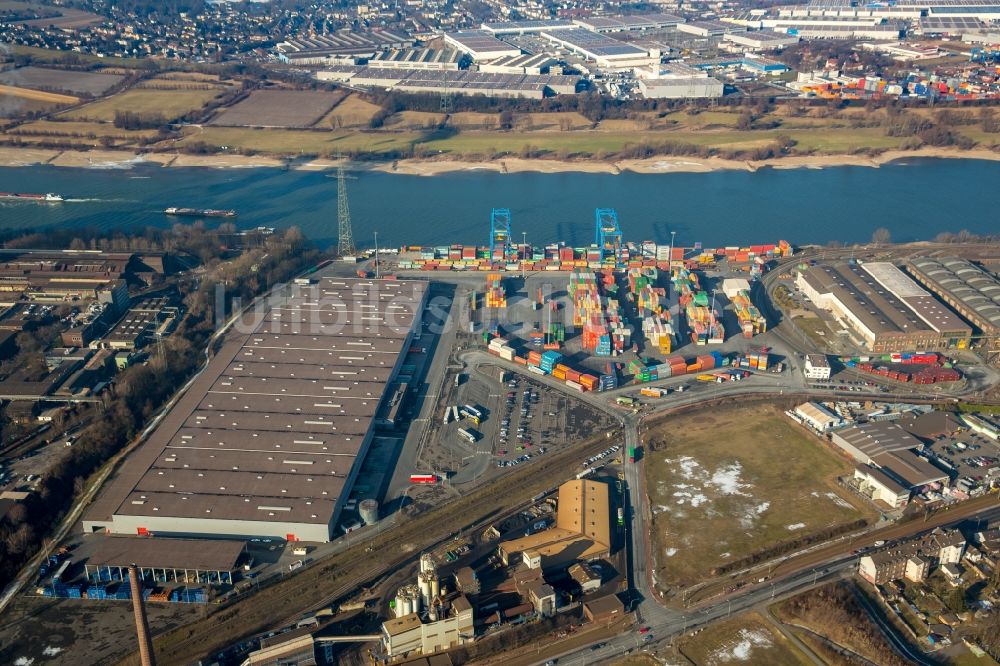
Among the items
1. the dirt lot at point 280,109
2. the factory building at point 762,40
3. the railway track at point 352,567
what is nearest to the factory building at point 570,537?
the railway track at point 352,567

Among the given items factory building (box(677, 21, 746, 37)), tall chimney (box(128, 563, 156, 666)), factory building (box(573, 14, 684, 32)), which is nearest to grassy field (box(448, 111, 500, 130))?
factory building (box(573, 14, 684, 32))

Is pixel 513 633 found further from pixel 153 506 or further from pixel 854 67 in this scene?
pixel 854 67

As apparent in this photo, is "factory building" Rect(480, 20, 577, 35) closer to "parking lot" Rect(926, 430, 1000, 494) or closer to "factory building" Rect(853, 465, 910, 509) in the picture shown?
"parking lot" Rect(926, 430, 1000, 494)

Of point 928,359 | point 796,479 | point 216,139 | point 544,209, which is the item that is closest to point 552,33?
point 216,139

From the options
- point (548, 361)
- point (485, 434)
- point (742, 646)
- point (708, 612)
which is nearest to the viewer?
point (742, 646)

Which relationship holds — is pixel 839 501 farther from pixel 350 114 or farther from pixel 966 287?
pixel 350 114

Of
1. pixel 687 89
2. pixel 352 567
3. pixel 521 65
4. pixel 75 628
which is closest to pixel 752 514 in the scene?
pixel 352 567
